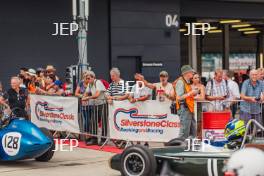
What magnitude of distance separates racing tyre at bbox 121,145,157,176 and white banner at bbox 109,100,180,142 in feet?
11.7

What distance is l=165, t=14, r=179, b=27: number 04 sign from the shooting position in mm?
23756

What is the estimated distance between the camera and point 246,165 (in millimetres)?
3318

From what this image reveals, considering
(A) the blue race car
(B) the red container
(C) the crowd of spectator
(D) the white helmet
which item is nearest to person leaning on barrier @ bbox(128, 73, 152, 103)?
(C) the crowd of spectator

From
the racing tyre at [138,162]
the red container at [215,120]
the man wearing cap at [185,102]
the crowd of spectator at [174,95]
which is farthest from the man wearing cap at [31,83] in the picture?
the racing tyre at [138,162]

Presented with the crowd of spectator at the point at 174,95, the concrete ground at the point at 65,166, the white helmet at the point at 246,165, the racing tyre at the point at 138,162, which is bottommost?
the concrete ground at the point at 65,166

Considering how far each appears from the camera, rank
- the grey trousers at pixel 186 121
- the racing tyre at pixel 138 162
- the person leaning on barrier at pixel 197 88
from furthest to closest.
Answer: the person leaning on barrier at pixel 197 88, the grey trousers at pixel 186 121, the racing tyre at pixel 138 162

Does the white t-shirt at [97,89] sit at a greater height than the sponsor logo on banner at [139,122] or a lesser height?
greater

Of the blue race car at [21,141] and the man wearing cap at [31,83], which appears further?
the man wearing cap at [31,83]

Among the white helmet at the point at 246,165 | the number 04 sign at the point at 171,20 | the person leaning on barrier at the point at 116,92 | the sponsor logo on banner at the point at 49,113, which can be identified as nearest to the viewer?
the white helmet at the point at 246,165

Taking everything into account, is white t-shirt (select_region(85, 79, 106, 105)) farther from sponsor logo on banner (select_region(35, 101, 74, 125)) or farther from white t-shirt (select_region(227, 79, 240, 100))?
white t-shirt (select_region(227, 79, 240, 100))

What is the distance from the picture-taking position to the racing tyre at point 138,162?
Answer: 7992 millimetres

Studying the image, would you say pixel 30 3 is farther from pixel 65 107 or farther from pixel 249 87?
pixel 249 87

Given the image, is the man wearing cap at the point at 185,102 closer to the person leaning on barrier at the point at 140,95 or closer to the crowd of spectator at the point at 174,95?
the crowd of spectator at the point at 174,95

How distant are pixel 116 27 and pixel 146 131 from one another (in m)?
11.0
